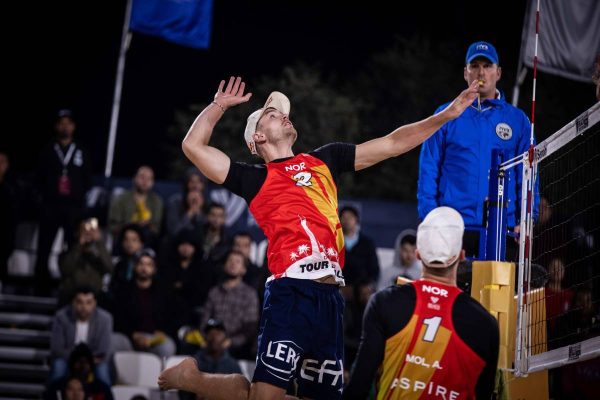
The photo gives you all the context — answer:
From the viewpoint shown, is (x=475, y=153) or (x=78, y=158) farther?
(x=78, y=158)

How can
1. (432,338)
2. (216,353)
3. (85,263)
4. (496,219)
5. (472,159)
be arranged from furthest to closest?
(85,263) < (216,353) < (472,159) < (496,219) < (432,338)

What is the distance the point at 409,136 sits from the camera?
257 inches

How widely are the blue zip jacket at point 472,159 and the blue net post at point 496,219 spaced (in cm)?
11

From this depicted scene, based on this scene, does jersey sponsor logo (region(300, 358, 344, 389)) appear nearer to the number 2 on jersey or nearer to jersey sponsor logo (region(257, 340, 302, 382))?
jersey sponsor logo (region(257, 340, 302, 382))

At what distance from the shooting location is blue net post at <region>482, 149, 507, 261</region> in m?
7.02

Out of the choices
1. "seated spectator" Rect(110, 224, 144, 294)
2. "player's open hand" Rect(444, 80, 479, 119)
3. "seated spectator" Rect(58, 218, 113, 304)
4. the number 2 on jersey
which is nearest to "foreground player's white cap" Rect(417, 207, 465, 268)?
the number 2 on jersey

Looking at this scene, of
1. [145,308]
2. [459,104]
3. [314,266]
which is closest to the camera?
[314,266]

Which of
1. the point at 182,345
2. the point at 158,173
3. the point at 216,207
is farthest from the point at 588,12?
the point at 158,173

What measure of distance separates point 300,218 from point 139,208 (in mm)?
8453

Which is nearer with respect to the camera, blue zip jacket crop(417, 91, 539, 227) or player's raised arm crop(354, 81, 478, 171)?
player's raised arm crop(354, 81, 478, 171)

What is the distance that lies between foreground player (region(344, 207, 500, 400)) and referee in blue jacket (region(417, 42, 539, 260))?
7.45 feet

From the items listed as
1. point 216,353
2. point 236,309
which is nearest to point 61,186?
point 236,309

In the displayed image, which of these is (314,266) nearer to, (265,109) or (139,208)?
(265,109)

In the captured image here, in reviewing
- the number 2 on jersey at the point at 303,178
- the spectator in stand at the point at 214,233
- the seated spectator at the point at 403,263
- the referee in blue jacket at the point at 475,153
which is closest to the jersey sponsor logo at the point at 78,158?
the spectator in stand at the point at 214,233
